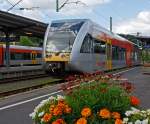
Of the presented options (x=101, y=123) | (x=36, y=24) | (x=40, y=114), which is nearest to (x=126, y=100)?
(x=101, y=123)

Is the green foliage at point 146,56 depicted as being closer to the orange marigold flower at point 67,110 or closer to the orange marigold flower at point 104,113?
the orange marigold flower at point 67,110

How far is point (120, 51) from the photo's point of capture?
44031mm

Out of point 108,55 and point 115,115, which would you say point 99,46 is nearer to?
point 108,55

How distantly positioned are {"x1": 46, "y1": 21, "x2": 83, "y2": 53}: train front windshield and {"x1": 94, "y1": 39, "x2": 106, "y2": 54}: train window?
110 inches

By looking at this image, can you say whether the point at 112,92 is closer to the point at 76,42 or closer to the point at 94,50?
the point at 76,42

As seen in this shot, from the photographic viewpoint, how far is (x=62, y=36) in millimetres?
28109

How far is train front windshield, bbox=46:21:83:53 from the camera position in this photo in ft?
90.5

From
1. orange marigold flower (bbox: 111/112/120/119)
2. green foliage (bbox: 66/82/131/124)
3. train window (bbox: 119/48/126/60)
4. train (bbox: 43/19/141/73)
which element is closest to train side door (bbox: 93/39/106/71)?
train (bbox: 43/19/141/73)

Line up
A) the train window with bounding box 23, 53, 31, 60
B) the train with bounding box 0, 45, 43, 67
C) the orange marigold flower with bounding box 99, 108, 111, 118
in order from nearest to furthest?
the orange marigold flower with bounding box 99, 108, 111, 118 < the train with bounding box 0, 45, 43, 67 < the train window with bounding box 23, 53, 31, 60

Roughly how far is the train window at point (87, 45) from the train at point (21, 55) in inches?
875

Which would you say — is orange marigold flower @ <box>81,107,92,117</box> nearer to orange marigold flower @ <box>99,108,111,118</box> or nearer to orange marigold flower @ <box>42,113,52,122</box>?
orange marigold flower @ <box>99,108,111,118</box>

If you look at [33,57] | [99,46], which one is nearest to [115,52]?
[99,46]

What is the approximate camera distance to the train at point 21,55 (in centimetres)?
5114

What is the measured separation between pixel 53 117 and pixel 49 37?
72.3ft
